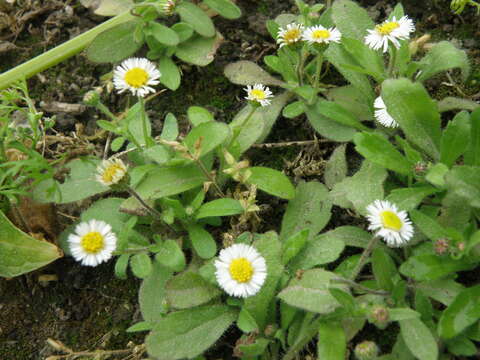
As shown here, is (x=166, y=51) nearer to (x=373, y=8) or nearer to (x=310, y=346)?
(x=373, y=8)

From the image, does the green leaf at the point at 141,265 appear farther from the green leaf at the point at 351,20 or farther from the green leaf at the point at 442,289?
the green leaf at the point at 351,20

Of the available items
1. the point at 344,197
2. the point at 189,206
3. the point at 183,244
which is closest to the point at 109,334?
the point at 183,244

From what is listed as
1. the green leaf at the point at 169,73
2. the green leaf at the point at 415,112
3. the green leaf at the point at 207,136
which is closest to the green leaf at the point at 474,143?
the green leaf at the point at 415,112

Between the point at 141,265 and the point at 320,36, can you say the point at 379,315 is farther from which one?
the point at 320,36

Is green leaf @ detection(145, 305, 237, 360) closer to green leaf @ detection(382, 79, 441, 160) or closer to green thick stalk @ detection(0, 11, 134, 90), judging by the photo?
green leaf @ detection(382, 79, 441, 160)

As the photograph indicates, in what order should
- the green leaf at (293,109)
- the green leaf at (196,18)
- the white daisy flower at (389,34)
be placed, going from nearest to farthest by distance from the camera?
the white daisy flower at (389,34), the green leaf at (293,109), the green leaf at (196,18)

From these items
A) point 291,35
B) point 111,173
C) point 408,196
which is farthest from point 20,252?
point 408,196
